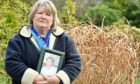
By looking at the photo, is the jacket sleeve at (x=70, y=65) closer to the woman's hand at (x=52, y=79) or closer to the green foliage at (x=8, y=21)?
the woman's hand at (x=52, y=79)

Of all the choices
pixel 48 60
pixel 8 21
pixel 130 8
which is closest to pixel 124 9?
pixel 130 8

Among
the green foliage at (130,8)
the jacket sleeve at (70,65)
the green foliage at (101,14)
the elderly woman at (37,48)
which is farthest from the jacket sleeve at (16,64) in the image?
the green foliage at (130,8)

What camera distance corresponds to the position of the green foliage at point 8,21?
22.3 ft

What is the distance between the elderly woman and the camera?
443cm

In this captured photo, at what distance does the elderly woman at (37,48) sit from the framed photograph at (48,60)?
0.18 ft

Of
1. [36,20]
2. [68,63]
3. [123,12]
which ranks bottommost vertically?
[123,12]

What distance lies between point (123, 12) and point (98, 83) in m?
8.37

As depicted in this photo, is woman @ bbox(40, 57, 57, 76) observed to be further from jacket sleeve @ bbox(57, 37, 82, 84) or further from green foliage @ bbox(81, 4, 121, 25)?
green foliage @ bbox(81, 4, 121, 25)

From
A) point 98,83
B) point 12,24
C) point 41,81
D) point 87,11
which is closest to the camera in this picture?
point 41,81

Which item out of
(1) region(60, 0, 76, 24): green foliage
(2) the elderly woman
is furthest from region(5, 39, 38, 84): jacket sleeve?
(1) region(60, 0, 76, 24): green foliage

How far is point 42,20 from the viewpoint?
451 centimetres

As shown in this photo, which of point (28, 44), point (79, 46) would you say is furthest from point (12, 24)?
point (28, 44)

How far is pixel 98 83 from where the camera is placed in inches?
259

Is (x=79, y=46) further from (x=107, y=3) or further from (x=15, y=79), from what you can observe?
(x=107, y=3)
